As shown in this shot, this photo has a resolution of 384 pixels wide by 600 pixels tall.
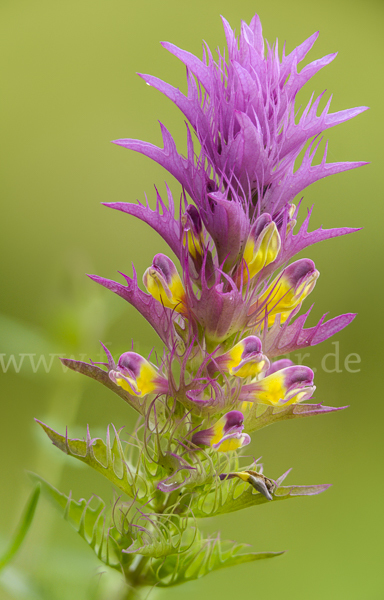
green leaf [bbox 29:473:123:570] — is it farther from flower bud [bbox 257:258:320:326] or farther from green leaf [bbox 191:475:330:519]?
flower bud [bbox 257:258:320:326]

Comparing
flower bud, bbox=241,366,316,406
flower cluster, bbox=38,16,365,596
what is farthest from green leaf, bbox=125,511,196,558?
flower bud, bbox=241,366,316,406

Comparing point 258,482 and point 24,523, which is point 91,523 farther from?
point 258,482

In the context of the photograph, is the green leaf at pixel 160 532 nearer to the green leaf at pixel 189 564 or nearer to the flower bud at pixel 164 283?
the green leaf at pixel 189 564

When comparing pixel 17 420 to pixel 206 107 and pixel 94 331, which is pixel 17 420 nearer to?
pixel 94 331

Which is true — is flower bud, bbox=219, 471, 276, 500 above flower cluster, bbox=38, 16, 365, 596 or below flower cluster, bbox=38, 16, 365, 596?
below

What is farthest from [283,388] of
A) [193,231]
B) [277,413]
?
[193,231]

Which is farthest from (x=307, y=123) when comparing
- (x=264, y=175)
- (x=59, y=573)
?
(x=59, y=573)

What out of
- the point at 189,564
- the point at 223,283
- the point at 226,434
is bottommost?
the point at 189,564
